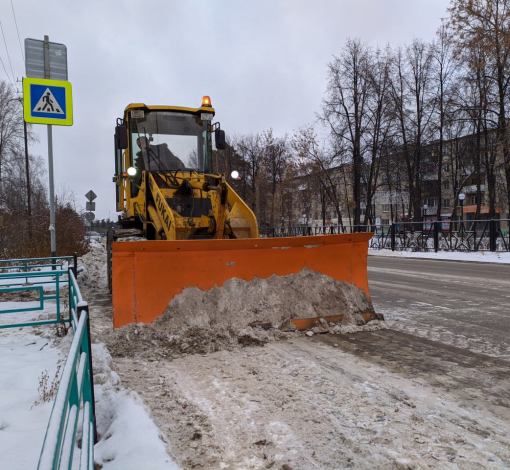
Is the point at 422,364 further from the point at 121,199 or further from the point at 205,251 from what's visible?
the point at 121,199

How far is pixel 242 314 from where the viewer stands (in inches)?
200

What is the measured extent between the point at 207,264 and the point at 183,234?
1452 mm

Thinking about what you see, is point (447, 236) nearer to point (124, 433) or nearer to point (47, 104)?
point (47, 104)

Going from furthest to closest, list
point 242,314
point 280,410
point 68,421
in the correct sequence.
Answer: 1. point 242,314
2. point 280,410
3. point 68,421

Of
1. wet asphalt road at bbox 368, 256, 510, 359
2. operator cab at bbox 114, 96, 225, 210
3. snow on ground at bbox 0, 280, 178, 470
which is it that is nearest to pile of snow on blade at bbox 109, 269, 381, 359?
snow on ground at bbox 0, 280, 178, 470

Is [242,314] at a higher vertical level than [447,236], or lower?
lower

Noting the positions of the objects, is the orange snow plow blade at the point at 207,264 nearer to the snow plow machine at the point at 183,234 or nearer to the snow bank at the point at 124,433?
the snow plow machine at the point at 183,234

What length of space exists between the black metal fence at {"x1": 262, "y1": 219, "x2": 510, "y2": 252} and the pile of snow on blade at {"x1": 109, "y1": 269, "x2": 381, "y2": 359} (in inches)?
545

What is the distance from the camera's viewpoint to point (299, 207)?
3828 cm

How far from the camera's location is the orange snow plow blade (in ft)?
16.3

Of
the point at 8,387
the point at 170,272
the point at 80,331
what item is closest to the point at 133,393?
the point at 8,387

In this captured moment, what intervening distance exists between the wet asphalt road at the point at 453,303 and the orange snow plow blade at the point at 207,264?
1.08 metres

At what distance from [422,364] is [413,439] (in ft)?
4.98

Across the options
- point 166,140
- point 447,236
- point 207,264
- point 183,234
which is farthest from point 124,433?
point 447,236
